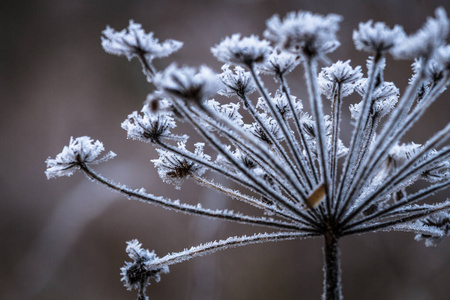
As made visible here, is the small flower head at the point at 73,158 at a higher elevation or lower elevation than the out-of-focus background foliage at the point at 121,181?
lower

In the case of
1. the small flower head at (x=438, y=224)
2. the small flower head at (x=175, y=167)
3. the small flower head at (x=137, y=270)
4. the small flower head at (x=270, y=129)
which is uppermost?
the small flower head at (x=270, y=129)

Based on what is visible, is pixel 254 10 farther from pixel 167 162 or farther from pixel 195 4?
pixel 167 162

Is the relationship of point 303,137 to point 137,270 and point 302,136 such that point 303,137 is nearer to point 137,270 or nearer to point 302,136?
point 302,136

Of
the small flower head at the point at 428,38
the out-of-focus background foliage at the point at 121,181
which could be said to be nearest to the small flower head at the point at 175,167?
the small flower head at the point at 428,38

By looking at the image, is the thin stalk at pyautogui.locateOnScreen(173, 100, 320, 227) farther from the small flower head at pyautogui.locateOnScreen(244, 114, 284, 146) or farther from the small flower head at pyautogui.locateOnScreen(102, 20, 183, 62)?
the small flower head at pyautogui.locateOnScreen(244, 114, 284, 146)

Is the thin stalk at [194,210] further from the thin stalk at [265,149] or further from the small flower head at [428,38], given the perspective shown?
the small flower head at [428,38]

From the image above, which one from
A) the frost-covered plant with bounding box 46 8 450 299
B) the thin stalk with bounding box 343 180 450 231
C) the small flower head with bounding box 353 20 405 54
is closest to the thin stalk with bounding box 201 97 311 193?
the frost-covered plant with bounding box 46 8 450 299
